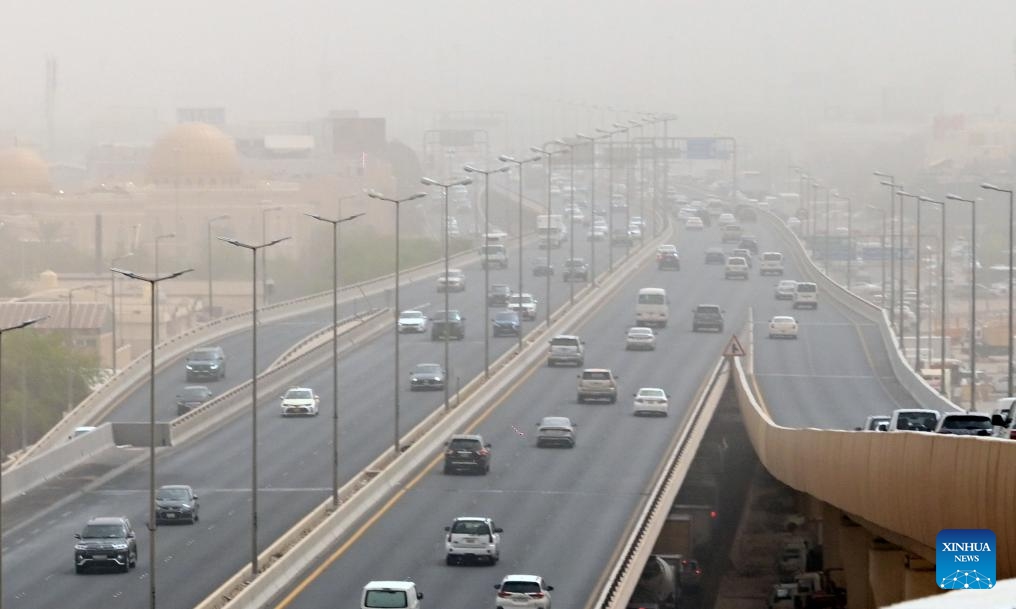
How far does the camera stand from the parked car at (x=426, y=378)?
291 feet

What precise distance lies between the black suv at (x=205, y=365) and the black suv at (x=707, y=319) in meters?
24.2

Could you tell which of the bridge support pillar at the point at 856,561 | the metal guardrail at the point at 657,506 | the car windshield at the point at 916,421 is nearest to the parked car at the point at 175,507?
the metal guardrail at the point at 657,506

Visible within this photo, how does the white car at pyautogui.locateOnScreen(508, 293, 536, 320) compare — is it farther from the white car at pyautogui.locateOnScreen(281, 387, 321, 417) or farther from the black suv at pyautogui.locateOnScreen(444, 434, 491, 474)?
the black suv at pyautogui.locateOnScreen(444, 434, 491, 474)

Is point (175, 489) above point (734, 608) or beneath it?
above

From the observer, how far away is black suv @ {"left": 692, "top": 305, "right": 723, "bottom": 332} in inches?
4254

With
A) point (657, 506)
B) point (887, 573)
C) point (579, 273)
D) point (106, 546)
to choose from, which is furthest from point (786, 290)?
point (887, 573)

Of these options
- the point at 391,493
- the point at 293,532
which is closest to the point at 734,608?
the point at 391,493

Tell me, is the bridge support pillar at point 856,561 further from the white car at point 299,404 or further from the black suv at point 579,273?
the black suv at point 579,273

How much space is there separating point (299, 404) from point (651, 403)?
13.9m

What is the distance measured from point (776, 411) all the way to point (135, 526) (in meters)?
31.0

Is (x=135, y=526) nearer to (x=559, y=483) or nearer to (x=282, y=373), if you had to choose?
(x=559, y=483)

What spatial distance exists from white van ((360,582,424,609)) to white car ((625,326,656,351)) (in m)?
55.4

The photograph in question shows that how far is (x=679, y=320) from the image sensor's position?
373 feet

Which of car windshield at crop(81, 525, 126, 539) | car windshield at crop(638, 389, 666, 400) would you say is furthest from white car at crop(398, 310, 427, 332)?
car windshield at crop(81, 525, 126, 539)
